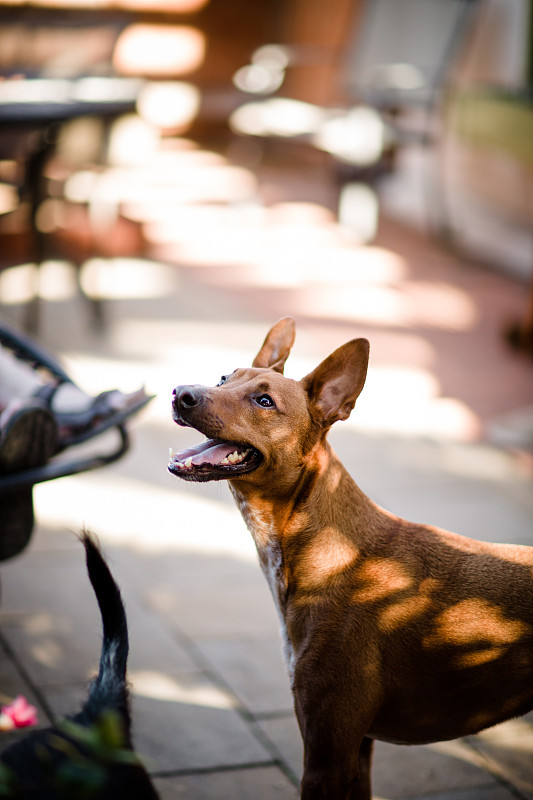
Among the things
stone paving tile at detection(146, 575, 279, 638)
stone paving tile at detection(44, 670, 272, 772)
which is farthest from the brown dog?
stone paving tile at detection(146, 575, 279, 638)

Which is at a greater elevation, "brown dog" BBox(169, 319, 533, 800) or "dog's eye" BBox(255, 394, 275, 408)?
"dog's eye" BBox(255, 394, 275, 408)

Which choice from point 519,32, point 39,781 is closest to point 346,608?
point 39,781

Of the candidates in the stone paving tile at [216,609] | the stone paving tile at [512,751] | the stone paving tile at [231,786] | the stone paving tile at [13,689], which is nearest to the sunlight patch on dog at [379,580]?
the stone paving tile at [231,786]

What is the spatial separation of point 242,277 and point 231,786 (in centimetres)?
510

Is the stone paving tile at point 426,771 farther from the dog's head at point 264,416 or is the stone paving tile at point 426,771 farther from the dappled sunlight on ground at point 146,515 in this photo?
the dappled sunlight on ground at point 146,515

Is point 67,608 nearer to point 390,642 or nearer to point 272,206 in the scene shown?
point 390,642

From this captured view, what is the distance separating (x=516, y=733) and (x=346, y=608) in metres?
1.10

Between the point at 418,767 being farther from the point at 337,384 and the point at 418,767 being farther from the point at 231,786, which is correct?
the point at 337,384

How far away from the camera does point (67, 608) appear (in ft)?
10.3

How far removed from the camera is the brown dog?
192 centimetres

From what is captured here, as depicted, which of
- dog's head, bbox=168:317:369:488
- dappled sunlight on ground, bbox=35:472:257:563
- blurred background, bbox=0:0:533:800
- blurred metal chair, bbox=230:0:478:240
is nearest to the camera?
dog's head, bbox=168:317:369:488

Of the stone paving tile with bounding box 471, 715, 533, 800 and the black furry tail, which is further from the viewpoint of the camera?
the stone paving tile with bounding box 471, 715, 533, 800

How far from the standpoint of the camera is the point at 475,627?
196 cm

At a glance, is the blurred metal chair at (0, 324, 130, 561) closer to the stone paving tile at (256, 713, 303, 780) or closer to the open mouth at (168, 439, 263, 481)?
the open mouth at (168, 439, 263, 481)
